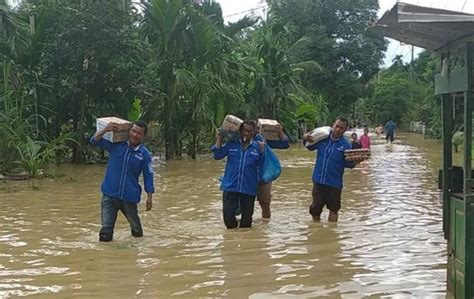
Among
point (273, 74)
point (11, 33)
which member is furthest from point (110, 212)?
point (273, 74)

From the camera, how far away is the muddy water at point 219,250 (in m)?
6.09

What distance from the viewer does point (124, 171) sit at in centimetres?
795

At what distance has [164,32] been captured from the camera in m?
20.3

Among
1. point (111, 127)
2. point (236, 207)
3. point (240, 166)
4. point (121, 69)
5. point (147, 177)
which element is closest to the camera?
point (111, 127)

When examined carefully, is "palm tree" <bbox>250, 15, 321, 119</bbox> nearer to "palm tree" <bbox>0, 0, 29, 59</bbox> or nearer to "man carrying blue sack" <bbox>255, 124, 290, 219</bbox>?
"palm tree" <bbox>0, 0, 29, 59</bbox>

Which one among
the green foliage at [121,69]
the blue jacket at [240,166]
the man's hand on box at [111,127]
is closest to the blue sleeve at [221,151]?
the blue jacket at [240,166]

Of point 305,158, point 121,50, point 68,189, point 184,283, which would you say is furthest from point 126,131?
point 305,158

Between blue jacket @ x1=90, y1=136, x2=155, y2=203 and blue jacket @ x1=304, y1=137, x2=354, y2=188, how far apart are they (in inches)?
94.3

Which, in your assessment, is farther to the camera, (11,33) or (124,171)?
(11,33)

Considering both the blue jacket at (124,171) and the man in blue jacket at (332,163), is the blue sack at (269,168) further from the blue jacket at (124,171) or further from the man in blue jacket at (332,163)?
the blue jacket at (124,171)

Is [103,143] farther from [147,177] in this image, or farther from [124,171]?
[147,177]

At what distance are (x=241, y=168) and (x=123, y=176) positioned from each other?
1.52m

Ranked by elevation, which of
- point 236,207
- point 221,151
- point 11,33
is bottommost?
point 236,207

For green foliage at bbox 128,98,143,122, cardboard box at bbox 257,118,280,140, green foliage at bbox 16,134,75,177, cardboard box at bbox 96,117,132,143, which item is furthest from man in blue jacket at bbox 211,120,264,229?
green foliage at bbox 128,98,143,122
